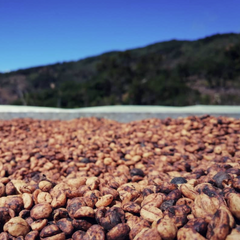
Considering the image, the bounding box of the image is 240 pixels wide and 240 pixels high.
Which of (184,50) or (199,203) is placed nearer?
(199,203)

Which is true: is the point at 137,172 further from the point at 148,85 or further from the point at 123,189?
the point at 148,85

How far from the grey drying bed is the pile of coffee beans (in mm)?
974

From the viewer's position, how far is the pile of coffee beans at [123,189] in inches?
41.4

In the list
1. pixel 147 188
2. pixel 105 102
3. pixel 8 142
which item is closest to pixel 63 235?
pixel 147 188

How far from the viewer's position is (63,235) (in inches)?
42.7

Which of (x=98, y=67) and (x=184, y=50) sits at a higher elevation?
(x=184, y=50)

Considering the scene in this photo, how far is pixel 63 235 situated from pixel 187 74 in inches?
504

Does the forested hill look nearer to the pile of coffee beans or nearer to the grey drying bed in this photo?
the grey drying bed

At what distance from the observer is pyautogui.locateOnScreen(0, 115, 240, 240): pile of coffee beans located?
1.05 m

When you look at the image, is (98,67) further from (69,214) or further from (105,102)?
(69,214)

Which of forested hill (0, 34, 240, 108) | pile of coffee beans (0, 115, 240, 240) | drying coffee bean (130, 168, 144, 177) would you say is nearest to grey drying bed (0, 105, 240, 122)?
pile of coffee beans (0, 115, 240, 240)

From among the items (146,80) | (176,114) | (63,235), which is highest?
(146,80)

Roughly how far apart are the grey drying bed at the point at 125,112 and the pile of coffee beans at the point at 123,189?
0.97m

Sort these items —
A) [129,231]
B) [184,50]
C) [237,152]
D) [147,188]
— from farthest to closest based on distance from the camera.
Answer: [184,50], [237,152], [147,188], [129,231]
